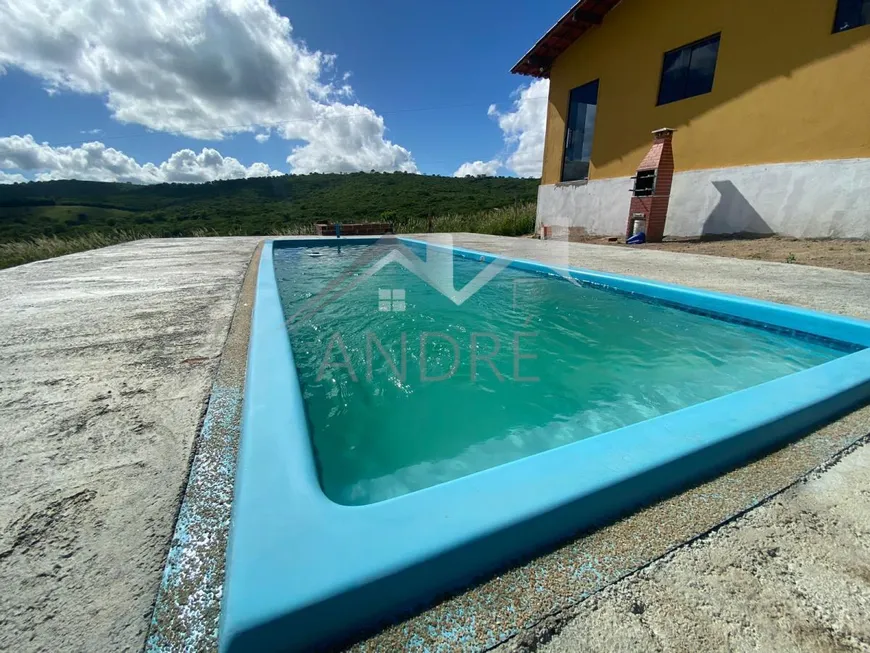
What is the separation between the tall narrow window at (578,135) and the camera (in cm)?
898

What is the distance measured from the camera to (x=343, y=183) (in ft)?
113

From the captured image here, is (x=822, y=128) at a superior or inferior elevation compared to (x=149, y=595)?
superior

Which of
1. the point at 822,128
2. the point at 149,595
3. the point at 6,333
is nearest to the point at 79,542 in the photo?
the point at 149,595

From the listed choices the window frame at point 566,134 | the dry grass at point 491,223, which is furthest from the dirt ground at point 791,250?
the dry grass at point 491,223

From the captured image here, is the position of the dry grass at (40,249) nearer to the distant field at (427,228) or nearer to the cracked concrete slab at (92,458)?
the distant field at (427,228)

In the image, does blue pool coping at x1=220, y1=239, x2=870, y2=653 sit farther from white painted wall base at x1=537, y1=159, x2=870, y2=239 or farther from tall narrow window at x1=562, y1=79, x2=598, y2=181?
tall narrow window at x1=562, y1=79, x2=598, y2=181

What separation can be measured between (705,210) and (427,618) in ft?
25.4

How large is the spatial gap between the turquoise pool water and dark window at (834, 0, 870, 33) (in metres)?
5.14

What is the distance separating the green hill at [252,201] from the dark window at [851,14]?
1240cm

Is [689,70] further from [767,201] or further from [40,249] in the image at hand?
[40,249]

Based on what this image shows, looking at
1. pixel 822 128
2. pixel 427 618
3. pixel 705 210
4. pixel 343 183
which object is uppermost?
pixel 343 183

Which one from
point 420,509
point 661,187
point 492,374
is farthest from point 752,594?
point 661,187

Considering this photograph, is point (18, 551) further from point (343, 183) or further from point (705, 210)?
point (343, 183)

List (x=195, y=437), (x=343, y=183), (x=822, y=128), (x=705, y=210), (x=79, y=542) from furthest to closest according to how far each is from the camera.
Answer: (x=343, y=183) < (x=705, y=210) < (x=822, y=128) < (x=195, y=437) < (x=79, y=542)
